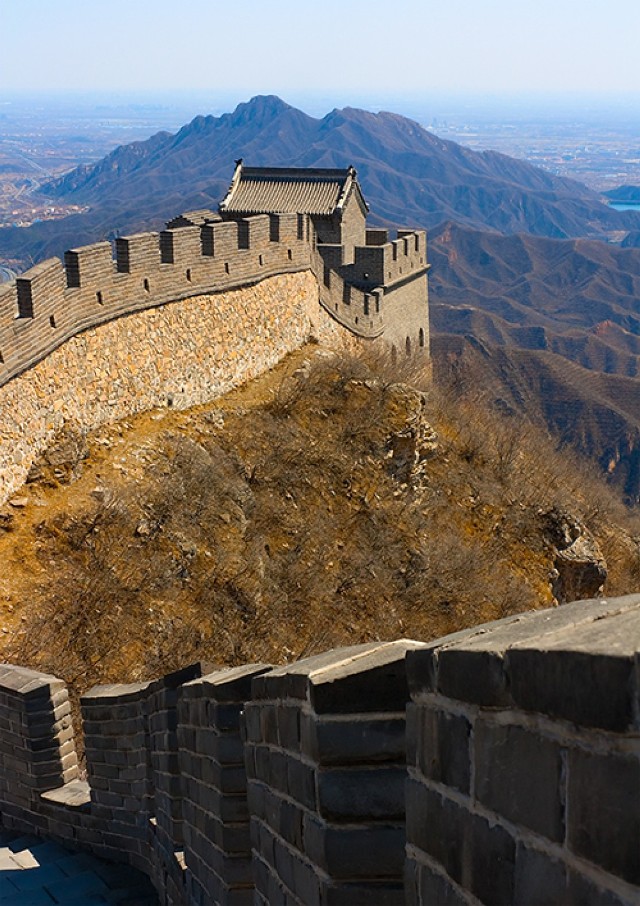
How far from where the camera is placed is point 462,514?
54.4ft

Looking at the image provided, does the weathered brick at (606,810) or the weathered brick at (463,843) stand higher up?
the weathered brick at (606,810)

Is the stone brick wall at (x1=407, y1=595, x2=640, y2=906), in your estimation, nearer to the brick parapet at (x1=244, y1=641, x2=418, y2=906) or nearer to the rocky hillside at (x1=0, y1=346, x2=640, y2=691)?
the brick parapet at (x1=244, y1=641, x2=418, y2=906)

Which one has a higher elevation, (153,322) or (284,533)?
(153,322)

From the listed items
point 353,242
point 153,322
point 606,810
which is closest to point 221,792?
point 606,810

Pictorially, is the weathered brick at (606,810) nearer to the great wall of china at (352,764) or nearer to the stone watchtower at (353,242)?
the great wall of china at (352,764)

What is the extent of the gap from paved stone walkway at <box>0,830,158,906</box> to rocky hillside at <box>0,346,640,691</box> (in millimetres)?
3053

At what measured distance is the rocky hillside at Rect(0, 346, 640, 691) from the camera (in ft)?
37.7

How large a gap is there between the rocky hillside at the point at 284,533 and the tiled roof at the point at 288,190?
19.0ft

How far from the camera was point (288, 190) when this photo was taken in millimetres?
25031

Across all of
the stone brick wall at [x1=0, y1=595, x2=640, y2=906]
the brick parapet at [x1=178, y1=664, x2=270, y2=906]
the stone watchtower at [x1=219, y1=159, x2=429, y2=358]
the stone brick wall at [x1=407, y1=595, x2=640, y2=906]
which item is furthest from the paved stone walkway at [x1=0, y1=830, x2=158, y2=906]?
the stone watchtower at [x1=219, y1=159, x2=429, y2=358]

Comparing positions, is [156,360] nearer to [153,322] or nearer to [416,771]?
[153,322]

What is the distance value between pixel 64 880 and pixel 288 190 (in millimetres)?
19957

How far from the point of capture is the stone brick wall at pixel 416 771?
206 centimetres

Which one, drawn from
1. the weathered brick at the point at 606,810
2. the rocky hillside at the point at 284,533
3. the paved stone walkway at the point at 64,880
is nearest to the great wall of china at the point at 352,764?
the weathered brick at the point at 606,810
